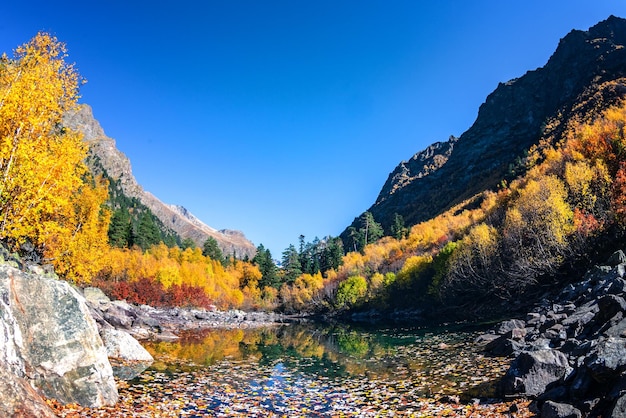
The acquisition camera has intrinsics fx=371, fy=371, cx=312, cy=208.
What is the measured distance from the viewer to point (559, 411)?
22.1 feet

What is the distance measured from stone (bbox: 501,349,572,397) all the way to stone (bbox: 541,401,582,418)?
6.45 feet

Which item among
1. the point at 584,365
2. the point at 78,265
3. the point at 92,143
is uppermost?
the point at 92,143

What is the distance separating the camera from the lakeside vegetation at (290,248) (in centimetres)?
1427

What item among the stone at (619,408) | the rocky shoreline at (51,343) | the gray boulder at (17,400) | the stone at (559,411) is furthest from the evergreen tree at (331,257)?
the stone at (619,408)

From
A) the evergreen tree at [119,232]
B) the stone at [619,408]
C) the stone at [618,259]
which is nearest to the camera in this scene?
the stone at [619,408]

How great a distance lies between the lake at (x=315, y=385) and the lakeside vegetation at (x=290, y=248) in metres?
7.98

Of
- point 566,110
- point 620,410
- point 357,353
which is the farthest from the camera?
point 566,110

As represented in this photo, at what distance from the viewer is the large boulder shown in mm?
8195

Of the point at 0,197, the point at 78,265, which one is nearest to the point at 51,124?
the point at 0,197

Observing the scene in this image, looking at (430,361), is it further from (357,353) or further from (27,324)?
(27,324)

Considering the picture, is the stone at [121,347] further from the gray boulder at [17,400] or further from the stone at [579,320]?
the stone at [579,320]

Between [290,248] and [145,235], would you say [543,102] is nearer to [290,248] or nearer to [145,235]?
[290,248]

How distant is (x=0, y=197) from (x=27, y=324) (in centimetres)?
676

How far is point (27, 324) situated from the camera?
8.54m
